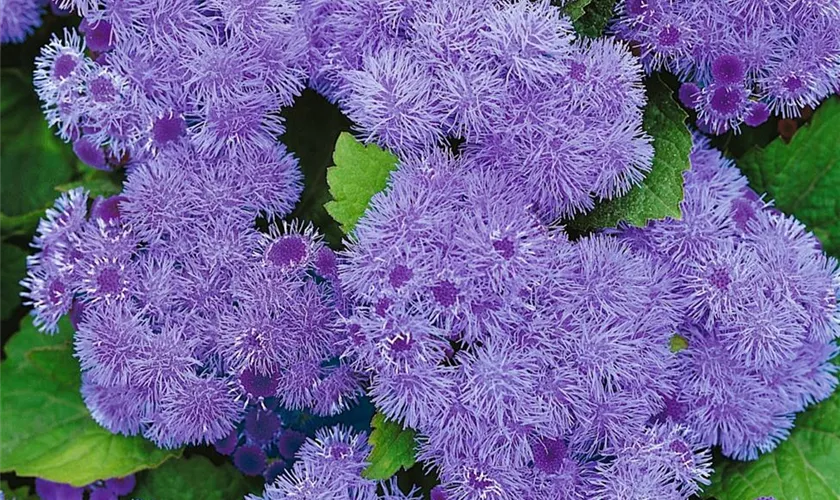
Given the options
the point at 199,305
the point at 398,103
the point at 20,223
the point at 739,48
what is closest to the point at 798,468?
the point at 739,48

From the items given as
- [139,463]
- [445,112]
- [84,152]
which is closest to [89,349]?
[139,463]

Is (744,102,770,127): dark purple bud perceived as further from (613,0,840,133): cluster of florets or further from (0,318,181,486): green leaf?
(0,318,181,486): green leaf

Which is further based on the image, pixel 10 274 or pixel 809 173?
pixel 10 274

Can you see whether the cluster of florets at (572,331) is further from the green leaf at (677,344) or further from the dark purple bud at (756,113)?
the dark purple bud at (756,113)

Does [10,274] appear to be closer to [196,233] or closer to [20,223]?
[20,223]

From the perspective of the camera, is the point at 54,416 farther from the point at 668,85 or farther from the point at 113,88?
the point at 668,85
